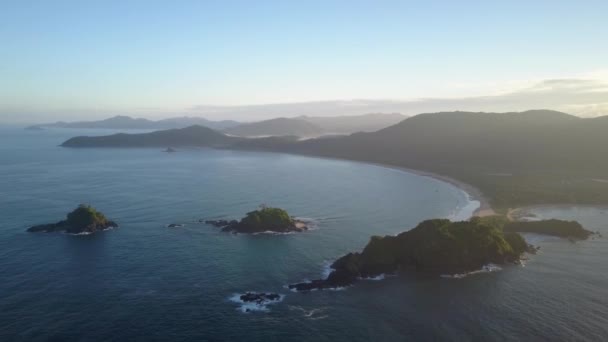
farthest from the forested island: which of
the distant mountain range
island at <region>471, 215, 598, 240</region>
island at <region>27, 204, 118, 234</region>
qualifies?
island at <region>27, 204, 118, 234</region>

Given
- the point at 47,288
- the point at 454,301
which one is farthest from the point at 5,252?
the point at 454,301

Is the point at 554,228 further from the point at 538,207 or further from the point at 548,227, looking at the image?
the point at 538,207

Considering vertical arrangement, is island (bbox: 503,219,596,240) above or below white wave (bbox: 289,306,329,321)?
above

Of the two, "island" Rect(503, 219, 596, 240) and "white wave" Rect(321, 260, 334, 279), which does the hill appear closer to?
"island" Rect(503, 219, 596, 240)

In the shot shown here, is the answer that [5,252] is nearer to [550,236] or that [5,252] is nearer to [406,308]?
[406,308]

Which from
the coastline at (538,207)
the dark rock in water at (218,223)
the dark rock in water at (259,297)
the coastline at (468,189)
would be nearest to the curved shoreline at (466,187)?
the coastline at (468,189)
